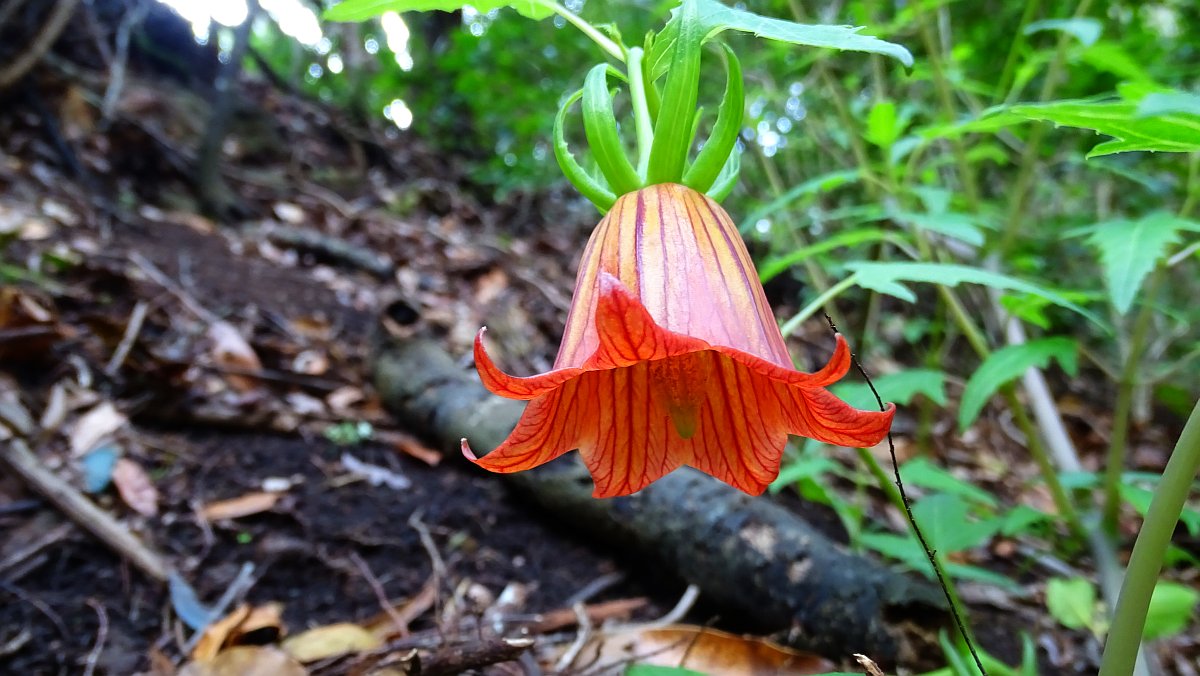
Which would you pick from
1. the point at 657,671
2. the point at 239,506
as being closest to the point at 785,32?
the point at 657,671

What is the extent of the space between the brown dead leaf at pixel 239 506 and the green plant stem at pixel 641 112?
1703mm

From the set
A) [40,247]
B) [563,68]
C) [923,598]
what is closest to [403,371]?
[40,247]

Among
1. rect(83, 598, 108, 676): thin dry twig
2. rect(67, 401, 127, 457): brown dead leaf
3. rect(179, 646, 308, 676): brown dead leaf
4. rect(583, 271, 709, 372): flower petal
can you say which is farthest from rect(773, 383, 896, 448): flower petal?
rect(67, 401, 127, 457): brown dead leaf

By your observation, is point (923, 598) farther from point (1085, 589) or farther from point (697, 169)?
point (697, 169)

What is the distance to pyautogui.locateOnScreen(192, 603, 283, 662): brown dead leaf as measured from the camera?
151 cm

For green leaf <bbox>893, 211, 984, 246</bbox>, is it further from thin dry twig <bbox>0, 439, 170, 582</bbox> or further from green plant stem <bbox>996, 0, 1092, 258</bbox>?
thin dry twig <bbox>0, 439, 170, 582</bbox>

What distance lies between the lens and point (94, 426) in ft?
7.30

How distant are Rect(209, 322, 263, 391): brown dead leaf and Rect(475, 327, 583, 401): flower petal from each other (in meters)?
2.31

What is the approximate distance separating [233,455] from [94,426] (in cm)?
41

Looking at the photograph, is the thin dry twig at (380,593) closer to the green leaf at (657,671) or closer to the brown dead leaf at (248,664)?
the brown dead leaf at (248,664)

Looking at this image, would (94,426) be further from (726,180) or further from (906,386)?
(906,386)

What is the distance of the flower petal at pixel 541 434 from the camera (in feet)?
3.28

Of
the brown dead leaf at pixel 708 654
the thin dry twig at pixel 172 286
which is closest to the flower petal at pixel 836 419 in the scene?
the brown dead leaf at pixel 708 654

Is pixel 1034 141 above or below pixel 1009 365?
above
